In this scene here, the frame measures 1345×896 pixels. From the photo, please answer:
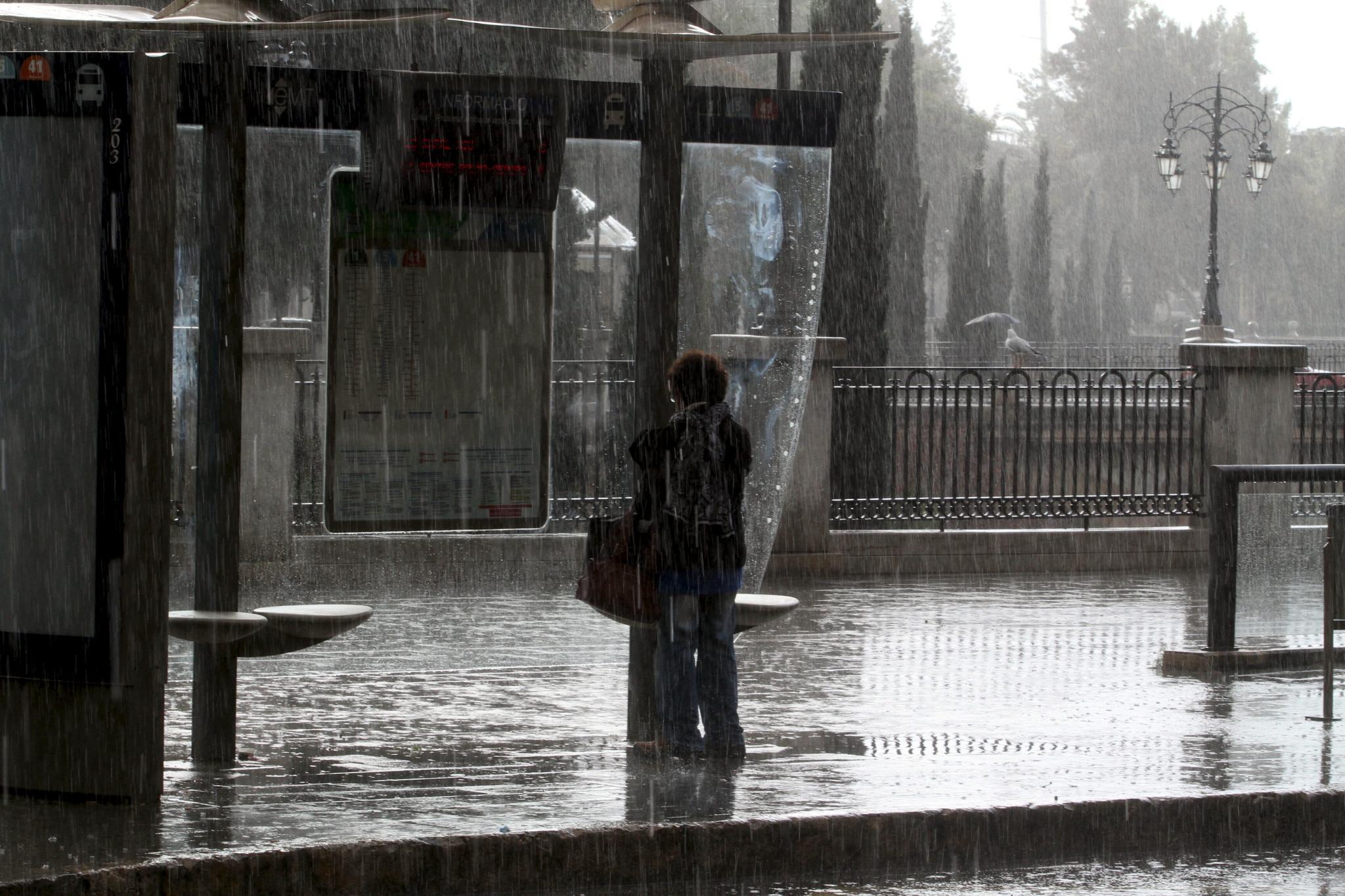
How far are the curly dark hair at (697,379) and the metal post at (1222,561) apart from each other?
3574mm

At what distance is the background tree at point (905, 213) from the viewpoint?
5191 centimetres

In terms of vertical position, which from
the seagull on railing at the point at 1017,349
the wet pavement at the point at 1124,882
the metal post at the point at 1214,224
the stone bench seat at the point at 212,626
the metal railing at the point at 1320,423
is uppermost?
the metal post at the point at 1214,224

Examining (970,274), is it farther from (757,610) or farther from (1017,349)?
(757,610)

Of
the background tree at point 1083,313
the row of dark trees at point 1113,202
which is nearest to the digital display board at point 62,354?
the row of dark trees at point 1113,202

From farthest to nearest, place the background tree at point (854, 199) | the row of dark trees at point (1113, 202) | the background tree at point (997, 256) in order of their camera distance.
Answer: the row of dark trees at point (1113, 202)
the background tree at point (997, 256)
the background tree at point (854, 199)

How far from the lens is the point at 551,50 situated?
2030 centimetres

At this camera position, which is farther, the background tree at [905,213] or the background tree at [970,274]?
the background tree at [970,274]

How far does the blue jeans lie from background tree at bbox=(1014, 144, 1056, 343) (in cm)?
6081


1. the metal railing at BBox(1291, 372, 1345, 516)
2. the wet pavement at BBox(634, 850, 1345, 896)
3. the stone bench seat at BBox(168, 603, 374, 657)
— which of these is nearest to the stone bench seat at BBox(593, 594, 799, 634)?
the stone bench seat at BBox(168, 603, 374, 657)

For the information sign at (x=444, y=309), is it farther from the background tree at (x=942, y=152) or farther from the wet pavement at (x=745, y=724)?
the background tree at (x=942, y=152)

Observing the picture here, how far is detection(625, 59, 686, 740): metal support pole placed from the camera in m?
7.21

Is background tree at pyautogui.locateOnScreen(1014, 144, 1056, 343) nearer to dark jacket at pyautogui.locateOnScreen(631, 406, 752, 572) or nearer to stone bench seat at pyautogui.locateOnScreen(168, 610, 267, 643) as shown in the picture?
dark jacket at pyautogui.locateOnScreen(631, 406, 752, 572)

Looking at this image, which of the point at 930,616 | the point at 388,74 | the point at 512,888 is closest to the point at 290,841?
the point at 512,888

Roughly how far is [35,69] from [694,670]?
319 centimetres
